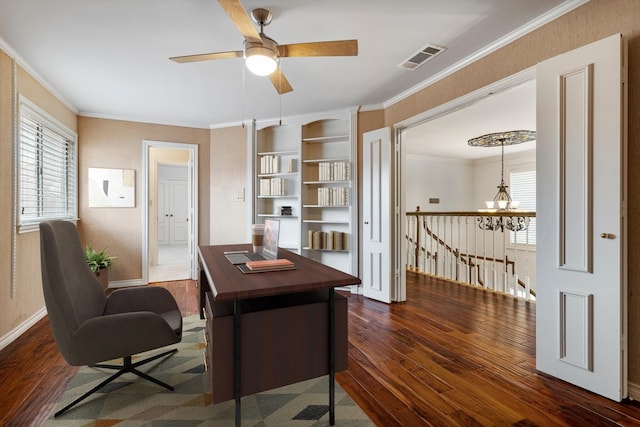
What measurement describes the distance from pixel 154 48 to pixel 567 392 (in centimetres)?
391

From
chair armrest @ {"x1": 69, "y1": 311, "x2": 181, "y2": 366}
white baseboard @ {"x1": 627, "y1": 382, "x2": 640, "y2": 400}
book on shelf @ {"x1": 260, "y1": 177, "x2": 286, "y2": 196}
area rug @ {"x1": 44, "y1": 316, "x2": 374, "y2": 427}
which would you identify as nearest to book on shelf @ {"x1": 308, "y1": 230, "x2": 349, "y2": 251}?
book on shelf @ {"x1": 260, "y1": 177, "x2": 286, "y2": 196}

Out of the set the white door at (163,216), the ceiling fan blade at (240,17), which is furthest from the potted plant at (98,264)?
the white door at (163,216)

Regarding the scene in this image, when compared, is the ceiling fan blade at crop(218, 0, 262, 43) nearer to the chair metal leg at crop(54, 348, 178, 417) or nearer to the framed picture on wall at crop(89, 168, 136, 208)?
the chair metal leg at crop(54, 348, 178, 417)

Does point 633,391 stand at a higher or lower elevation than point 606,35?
lower

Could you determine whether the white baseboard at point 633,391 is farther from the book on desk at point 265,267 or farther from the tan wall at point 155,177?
the tan wall at point 155,177

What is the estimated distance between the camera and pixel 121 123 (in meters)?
4.65

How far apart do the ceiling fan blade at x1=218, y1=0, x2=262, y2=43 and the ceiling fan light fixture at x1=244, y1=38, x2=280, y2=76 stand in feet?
0.13

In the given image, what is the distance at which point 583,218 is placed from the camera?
2.00m

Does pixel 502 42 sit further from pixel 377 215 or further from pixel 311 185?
pixel 311 185

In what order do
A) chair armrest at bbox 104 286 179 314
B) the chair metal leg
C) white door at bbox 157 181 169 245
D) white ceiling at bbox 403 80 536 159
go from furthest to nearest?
white door at bbox 157 181 169 245 < white ceiling at bbox 403 80 536 159 < chair armrest at bbox 104 286 179 314 < the chair metal leg

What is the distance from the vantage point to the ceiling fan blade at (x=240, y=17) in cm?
160

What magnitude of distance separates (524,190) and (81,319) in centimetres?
834

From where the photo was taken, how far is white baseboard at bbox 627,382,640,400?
1872 millimetres

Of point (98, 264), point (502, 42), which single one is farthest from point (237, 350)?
point (98, 264)
